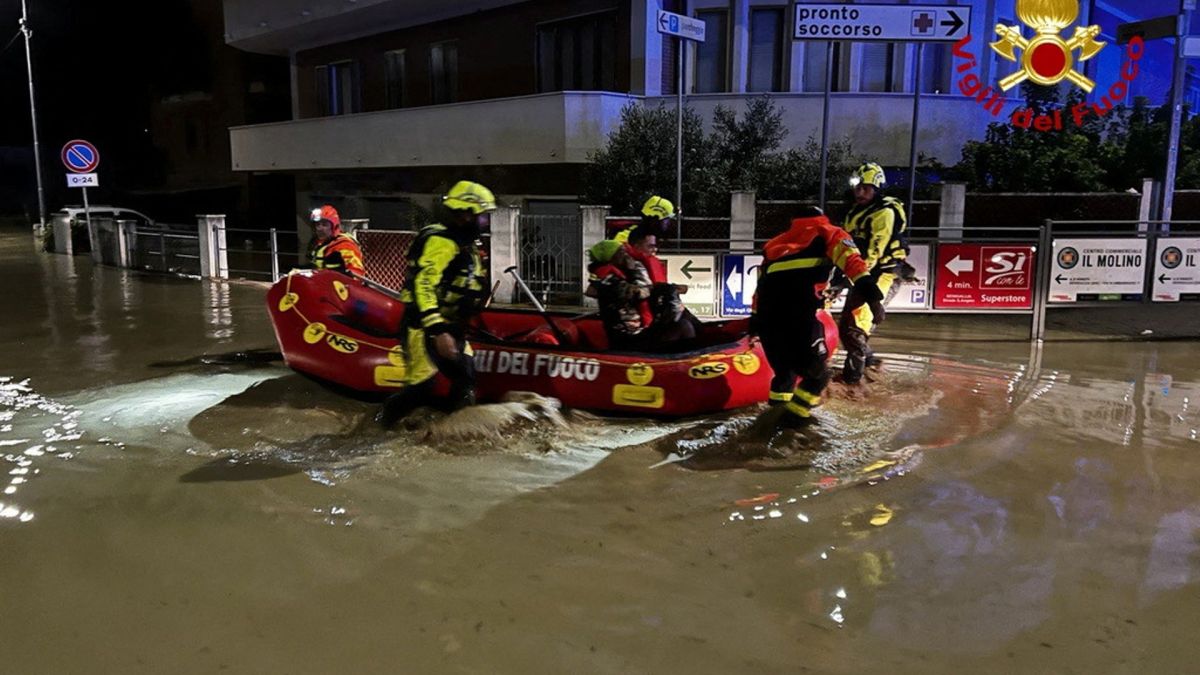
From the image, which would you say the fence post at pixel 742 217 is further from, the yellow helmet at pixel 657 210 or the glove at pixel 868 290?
the glove at pixel 868 290

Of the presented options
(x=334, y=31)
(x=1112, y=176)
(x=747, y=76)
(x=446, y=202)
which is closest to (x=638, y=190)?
(x=747, y=76)

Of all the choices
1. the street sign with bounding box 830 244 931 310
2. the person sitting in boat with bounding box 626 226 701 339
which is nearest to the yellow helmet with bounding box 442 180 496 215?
the person sitting in boat with bounding box 626 226 701 339

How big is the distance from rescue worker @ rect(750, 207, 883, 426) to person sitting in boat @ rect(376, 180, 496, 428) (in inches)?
75.8

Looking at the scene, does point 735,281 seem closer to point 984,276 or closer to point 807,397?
point 984,276

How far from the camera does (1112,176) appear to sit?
50.5ft

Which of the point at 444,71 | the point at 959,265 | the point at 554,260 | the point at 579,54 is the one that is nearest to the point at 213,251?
the point at 444,71

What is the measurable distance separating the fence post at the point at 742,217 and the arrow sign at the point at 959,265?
2.84 metres

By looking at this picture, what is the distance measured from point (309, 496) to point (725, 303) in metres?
7.18

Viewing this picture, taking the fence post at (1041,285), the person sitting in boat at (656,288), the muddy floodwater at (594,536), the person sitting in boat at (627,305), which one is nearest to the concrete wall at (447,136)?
the fence post at (1041,285)

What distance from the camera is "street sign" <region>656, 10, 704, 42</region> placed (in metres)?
11.9

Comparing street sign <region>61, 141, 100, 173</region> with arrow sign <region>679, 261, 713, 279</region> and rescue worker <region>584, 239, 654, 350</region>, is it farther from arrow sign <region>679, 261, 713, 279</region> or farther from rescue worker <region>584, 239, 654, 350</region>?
rescue worker <region>584, 239, 654, 350</region>

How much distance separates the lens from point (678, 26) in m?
12.1

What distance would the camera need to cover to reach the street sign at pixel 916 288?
11078mm

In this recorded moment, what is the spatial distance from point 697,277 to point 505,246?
3.24 metres
